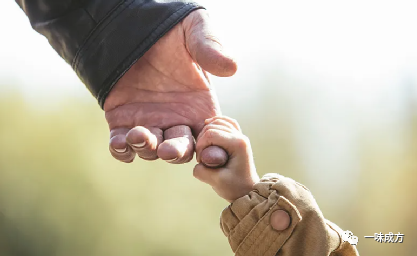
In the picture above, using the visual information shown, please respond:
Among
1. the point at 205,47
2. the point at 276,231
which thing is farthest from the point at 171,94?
the point at 276,231

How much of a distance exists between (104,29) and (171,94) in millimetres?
158

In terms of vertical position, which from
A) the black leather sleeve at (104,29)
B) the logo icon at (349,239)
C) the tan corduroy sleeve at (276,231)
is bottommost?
the logo icon at (349,239)

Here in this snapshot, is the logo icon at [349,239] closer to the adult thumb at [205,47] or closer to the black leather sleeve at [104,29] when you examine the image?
the adult thumb at [205,47]

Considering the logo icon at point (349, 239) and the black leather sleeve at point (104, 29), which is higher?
the black leather sleeve at point (104, 29)

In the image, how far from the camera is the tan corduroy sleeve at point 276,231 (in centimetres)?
60

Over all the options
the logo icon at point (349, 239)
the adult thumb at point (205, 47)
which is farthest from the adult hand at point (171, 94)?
the logo icon at point (349, 239)

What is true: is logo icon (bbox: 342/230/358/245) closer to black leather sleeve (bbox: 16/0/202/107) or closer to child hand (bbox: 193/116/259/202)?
child hand (bbox: 193/116/259/202)

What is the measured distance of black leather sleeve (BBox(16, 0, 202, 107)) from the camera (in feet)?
2.41

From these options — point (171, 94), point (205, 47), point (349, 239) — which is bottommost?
point (349, 239)

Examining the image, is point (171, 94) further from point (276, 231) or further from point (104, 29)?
point (276, 231)

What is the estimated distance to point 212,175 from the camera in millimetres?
629

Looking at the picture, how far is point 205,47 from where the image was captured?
64 centimetres

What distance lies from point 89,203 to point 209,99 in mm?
2022

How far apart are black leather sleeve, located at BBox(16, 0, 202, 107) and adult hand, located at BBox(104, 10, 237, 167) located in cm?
3
